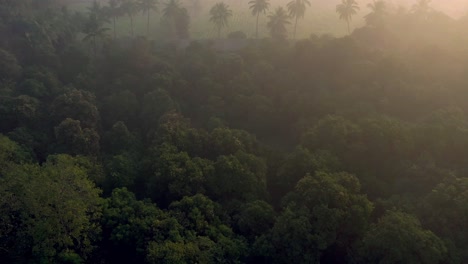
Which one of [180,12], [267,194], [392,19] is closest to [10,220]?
[267,194]

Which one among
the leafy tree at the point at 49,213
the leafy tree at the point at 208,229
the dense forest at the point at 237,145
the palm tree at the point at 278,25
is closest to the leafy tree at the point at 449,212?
the dense forest at the point at 237,145

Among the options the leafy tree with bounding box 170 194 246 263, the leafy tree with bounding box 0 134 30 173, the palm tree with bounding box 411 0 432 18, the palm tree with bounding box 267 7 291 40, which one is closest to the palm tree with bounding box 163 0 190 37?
the palm tree with bounding box 267 7 291 40

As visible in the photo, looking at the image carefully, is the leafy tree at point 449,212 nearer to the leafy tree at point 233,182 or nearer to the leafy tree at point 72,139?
the leafy tree at point 233,182

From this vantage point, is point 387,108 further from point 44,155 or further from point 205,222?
point 44,155

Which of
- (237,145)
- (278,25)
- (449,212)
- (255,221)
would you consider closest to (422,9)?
(278,25)

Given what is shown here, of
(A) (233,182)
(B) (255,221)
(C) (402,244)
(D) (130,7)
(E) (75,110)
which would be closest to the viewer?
(C) (402,244)

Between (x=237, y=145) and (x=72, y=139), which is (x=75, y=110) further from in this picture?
(x=237, y=145)
